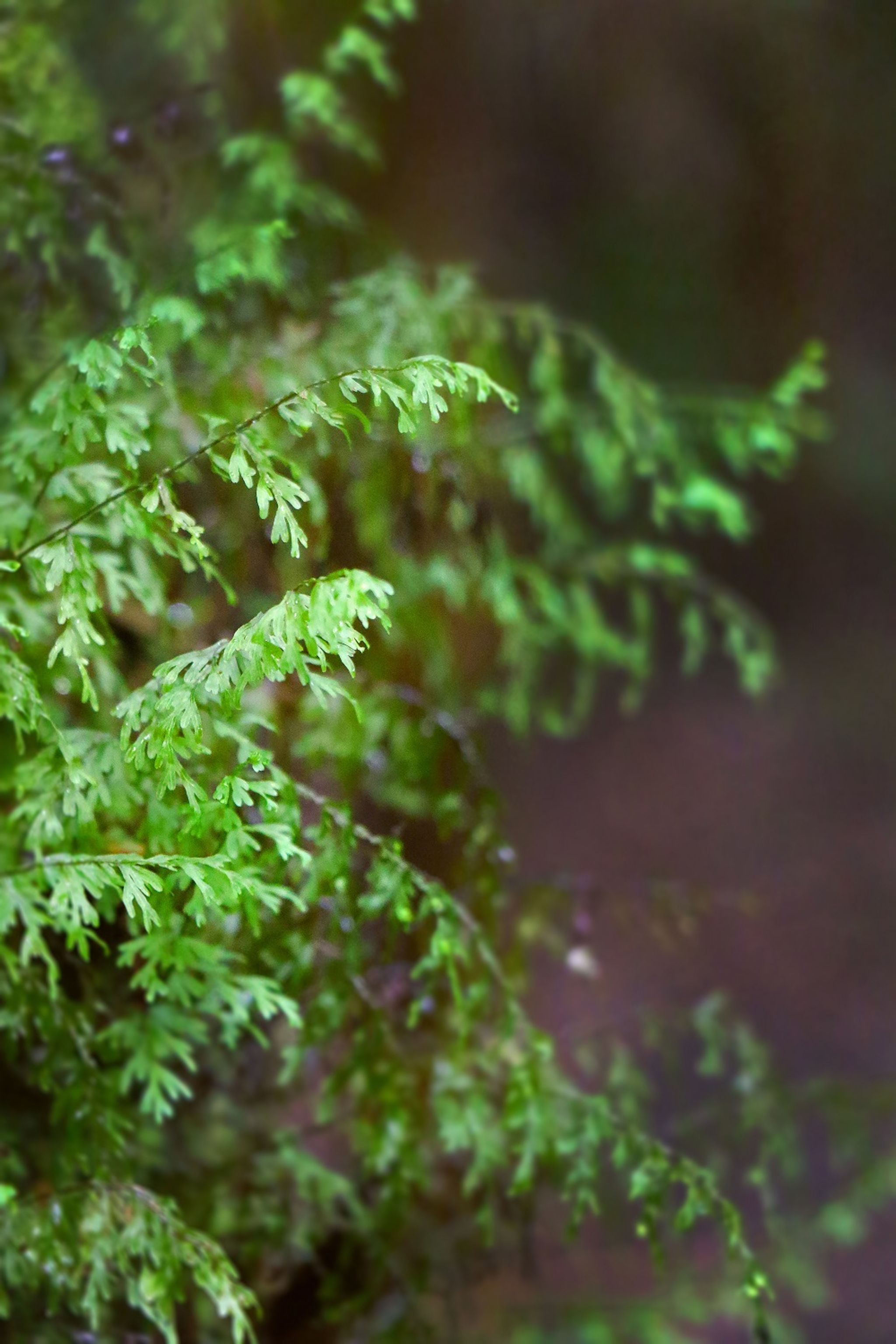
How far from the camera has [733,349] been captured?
8.27 feet

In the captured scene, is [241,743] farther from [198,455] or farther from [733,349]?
[733,349]

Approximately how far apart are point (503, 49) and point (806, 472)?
1.20 m

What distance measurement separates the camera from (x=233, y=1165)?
135 cm

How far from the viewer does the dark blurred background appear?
2.21m

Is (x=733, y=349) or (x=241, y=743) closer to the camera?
(x=241, y=743)

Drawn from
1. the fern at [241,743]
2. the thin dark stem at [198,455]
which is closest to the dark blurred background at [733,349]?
the fern at [241,743]

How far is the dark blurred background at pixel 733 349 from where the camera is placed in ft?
7.26

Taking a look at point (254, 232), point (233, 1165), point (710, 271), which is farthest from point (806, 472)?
point (233, 1165)

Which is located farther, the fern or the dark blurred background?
the dark blurred background

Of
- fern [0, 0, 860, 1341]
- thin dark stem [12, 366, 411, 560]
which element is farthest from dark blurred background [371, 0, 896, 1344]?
thin dark stem [12, 366, 411, 560]

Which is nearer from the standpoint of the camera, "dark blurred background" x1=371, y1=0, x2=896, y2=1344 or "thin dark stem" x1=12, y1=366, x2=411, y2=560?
"thin dark stem" x1=12, y1=366, x2=411, y2=560

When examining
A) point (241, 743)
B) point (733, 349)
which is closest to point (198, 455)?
point (241, 743)

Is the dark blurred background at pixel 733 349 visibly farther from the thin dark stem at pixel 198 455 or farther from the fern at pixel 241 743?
the thin dark stem at pixel 198 455

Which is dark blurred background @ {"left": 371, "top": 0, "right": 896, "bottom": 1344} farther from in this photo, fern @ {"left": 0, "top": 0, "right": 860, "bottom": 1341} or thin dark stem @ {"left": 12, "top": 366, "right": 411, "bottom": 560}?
thin dark stem @ {"left": 12, "top": 366, "right": 411, "bottom": 560}
